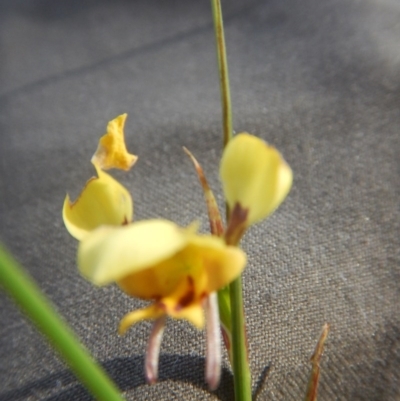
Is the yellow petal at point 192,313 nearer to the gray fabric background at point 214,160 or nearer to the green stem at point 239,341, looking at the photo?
the green stem at point 239,341

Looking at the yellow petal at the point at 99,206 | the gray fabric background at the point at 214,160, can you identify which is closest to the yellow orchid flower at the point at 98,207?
the yellow petal at the point at 99,206

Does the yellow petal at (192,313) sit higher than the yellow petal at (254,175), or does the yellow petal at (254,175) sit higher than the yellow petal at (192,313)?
the yellow petal at (254,175)

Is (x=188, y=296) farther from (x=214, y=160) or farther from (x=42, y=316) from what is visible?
(x=214, y=160)

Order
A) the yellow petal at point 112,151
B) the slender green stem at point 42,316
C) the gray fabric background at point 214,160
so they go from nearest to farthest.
Answer: the slender green stem at point 42,316
the yellow petal at point 112,151
the gray fabric background at point 214,160

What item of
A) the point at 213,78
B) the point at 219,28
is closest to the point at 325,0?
the point at 213,78

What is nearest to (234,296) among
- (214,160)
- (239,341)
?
(239,341)

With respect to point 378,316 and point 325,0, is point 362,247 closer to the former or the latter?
point 378,316

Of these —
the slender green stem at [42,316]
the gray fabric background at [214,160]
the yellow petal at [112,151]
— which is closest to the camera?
the slender green stem at [42,316]
